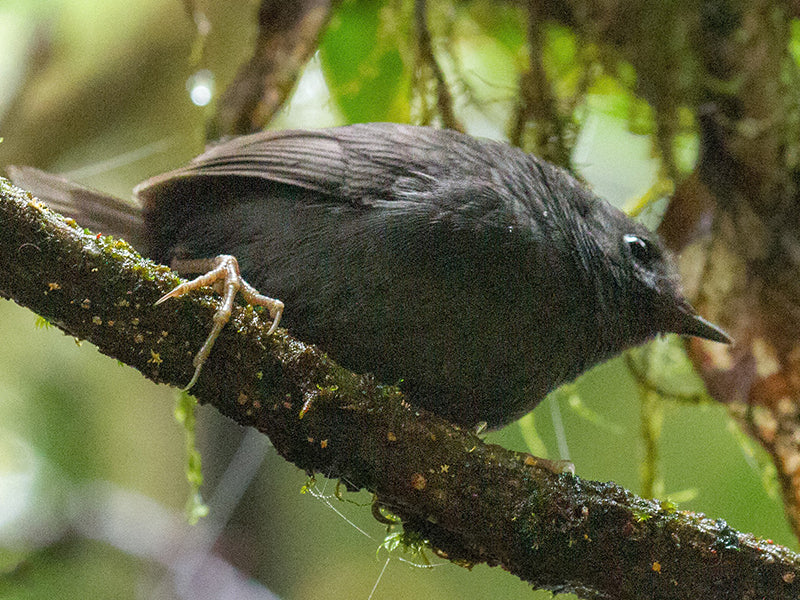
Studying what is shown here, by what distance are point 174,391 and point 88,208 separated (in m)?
1.42

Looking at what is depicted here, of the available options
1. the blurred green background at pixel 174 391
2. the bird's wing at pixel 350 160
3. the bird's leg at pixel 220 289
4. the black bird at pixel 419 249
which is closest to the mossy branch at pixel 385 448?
the bird's leg at pixel 220 289

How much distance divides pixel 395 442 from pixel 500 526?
0.37 m

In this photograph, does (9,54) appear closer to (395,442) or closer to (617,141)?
(395,442)

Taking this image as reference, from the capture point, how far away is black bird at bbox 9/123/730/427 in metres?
2.31

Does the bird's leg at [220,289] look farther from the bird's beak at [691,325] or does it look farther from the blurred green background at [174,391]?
the bird's beak at [691,325]

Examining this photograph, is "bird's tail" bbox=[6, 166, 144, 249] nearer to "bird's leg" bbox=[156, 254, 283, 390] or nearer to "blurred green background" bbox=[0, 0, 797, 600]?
"bird's leg" bbox=[156, 254, 283, 390]

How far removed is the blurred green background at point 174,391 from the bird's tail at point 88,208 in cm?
72

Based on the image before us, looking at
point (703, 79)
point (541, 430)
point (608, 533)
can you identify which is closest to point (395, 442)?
point (608, 533)

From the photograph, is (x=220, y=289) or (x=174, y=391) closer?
(x=220, y=289)

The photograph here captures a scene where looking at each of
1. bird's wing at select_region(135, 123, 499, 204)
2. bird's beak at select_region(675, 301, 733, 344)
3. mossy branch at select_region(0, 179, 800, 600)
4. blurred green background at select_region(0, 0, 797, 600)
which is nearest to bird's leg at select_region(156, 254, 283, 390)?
mossy branch at select_region(0, 179, 800, 600)

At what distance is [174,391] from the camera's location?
4.01 m

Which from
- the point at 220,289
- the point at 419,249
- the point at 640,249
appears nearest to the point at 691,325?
the point at 640,249

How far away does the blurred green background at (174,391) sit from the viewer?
12.1 ft

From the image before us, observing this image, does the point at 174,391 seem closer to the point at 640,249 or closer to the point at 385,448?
the point at 385,448
